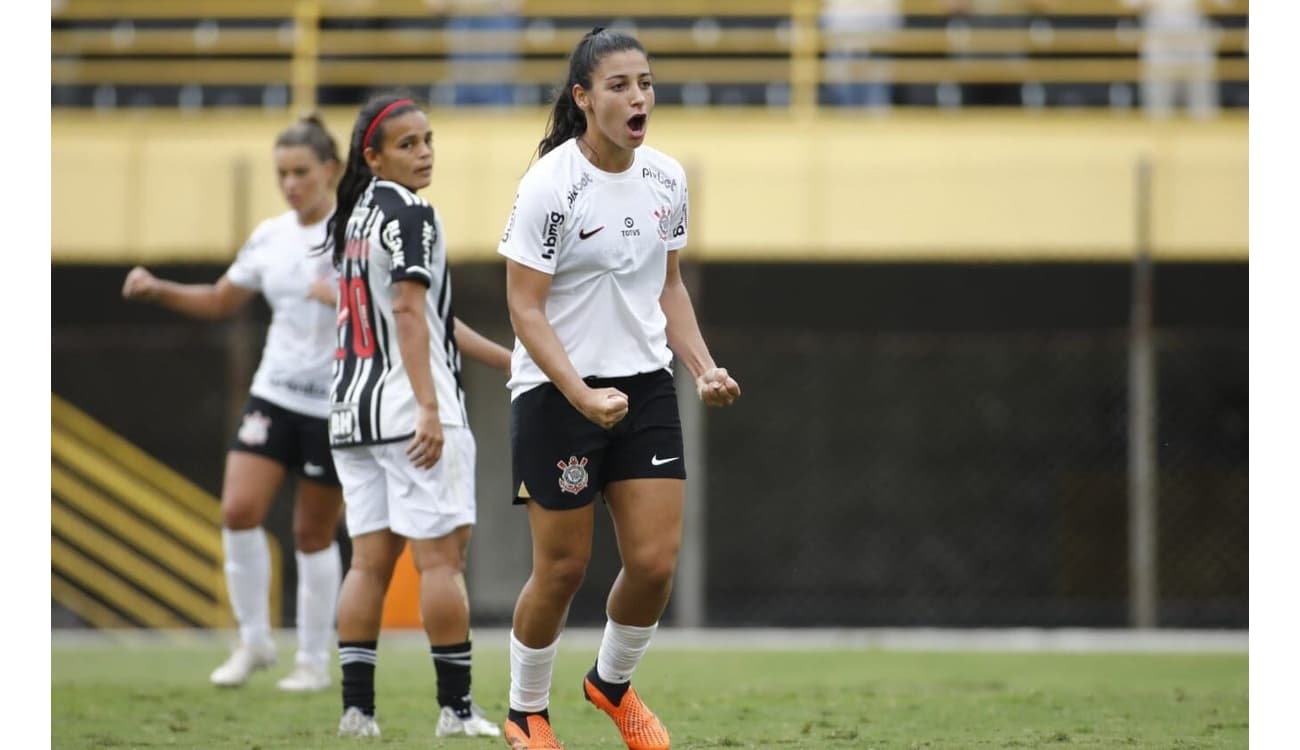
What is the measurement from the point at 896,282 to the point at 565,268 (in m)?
8.65

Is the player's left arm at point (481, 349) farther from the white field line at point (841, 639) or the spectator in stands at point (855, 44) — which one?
the spectator in stands at point (855, 44)

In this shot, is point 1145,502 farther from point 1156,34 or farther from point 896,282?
point 1156,34

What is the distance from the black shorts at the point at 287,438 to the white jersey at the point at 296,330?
38 mm

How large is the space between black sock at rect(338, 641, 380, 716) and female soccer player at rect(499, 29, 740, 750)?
946 millimetres

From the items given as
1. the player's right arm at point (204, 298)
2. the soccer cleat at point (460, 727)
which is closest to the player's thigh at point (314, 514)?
the player's right arm at point (204, 298)

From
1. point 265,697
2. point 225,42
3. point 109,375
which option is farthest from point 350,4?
point 265,697

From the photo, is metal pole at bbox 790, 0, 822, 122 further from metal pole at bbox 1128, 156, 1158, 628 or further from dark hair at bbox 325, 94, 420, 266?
dark hair at bbox 325, 94, 420, 266

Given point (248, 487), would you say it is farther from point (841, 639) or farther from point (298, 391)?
point (841, 639)

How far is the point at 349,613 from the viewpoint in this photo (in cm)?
583

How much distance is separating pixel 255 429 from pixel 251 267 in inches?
26.6

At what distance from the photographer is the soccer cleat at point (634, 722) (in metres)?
5.04

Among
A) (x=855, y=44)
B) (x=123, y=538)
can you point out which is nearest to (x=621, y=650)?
(x=123, y=538)

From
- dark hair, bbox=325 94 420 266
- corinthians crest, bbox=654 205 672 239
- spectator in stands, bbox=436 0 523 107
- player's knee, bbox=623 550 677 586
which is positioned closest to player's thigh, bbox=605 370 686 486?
player's knee, bbox=623 550 677 586

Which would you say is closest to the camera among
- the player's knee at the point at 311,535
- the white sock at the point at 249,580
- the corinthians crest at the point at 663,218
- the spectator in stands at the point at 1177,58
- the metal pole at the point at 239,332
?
the corinthians crest at the point at 663,218
